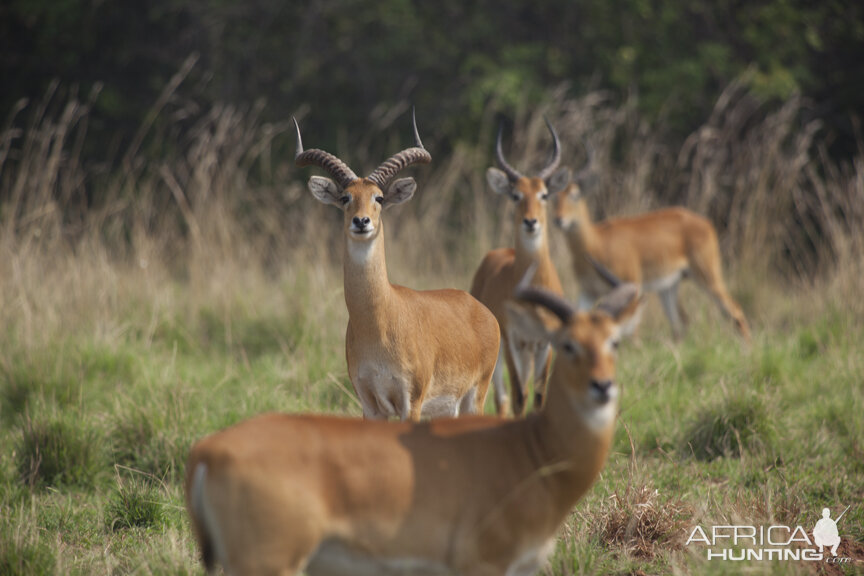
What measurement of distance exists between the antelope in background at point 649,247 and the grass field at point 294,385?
0.36 metres

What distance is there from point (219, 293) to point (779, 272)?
24.2ft

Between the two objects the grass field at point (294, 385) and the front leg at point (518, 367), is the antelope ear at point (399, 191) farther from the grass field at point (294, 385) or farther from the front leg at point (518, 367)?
the front leg at point (518, 367)

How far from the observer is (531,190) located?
24.9 ft

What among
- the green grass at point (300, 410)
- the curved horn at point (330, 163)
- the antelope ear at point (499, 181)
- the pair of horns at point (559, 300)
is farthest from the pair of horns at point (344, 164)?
the antelope ear at point (499, 181)

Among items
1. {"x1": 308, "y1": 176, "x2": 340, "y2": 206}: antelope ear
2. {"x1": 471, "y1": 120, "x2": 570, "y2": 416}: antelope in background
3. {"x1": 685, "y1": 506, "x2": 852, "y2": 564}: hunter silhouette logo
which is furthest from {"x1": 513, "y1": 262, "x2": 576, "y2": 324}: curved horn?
{"x1": 471, "y1": 120, "x2": 570, "y2": 416}: antelope in background

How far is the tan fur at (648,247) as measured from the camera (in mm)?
10305

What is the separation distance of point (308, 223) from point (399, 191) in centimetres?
450

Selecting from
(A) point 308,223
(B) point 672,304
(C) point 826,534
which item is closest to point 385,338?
(C) point 826,534

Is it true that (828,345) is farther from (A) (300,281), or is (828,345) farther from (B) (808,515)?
(A) (300,281)

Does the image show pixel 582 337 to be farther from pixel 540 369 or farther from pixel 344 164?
pixel 540 369

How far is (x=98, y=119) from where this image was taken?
1609 cm

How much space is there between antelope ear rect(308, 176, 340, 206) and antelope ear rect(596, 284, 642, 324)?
2429 mm

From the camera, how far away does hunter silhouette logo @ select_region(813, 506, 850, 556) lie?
427 centimetres

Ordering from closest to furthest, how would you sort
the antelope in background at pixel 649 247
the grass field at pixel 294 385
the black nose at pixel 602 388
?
the black nose at pixel 602 388, the grass field at pixel 294 385, the antelope in background at pixel 649 247
